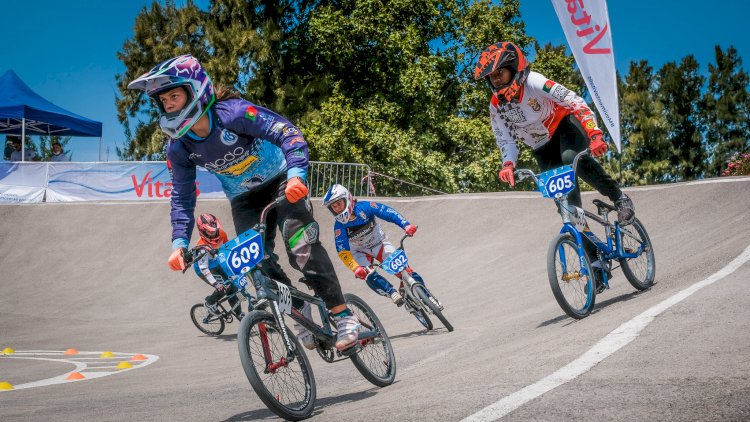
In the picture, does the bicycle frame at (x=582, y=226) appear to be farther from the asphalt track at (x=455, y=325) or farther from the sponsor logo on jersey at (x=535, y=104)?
the sponsor logo on jersey at (x=535, y=104)

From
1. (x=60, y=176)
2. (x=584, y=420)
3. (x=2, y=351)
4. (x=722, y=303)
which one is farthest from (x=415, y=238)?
(x=584, y=420)

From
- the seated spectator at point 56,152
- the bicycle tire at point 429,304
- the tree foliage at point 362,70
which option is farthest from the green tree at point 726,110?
the bicycle tire at point 429,304

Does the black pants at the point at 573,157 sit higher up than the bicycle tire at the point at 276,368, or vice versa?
the black pants at the point at 573,157

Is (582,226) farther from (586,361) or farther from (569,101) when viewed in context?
(586,361)

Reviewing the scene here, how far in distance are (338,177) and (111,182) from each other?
6119 mm

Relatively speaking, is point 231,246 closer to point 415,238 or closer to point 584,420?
point 584,420

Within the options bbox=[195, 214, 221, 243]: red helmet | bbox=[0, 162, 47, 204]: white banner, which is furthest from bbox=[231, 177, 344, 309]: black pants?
bbox=[0, 162, 47, 204]: white banner

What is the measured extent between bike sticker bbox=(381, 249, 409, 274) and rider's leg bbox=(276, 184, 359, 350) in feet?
12.2

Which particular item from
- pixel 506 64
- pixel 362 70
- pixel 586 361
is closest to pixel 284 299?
pixel 586 361

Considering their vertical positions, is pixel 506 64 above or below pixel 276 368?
above

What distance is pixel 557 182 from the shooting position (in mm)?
6406

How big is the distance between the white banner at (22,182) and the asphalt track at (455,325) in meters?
0.49

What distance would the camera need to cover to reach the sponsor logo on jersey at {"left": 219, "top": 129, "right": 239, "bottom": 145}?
15.7 ft

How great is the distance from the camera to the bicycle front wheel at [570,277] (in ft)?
19.9
